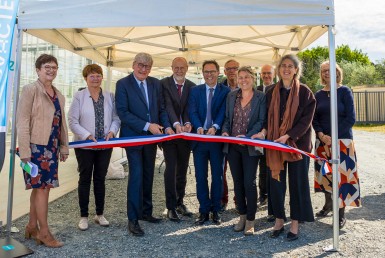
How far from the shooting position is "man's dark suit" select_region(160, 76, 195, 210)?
4043 mm

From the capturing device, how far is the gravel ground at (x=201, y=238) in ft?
10.6

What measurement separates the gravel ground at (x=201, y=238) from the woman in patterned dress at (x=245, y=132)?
0.32 m

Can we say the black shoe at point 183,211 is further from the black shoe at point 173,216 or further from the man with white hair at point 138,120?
the man with white hair at point 138,120

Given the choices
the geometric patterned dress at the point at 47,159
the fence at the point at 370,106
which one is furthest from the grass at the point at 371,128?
the geometric patterned dress at the point at 47,159

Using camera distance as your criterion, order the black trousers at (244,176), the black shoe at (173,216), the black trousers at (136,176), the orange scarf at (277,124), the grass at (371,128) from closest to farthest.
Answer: the orange scarf at (277,124) → the black trousers at (244,176) → the black trousers at (136,176) → the black shoe at (173,216) → the grass at (371,128)

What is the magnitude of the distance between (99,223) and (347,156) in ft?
9.75

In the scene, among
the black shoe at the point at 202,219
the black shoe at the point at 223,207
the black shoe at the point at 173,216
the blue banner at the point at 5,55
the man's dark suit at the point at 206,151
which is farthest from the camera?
the black shoe at the point at 223,207

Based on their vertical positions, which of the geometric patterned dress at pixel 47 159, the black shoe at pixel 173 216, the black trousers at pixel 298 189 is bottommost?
the black shoe at pixel 173 216

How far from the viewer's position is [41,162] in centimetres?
322

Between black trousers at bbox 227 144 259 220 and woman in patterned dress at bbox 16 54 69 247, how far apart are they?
1748mm

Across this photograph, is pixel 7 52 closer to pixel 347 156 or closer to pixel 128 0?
pixel 128 0

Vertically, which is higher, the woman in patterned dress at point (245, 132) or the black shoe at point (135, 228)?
the woman in patterned dress at point (245, 132)

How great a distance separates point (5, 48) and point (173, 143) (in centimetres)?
195

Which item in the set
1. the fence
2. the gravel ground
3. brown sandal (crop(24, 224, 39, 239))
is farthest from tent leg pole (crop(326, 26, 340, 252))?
the fence
